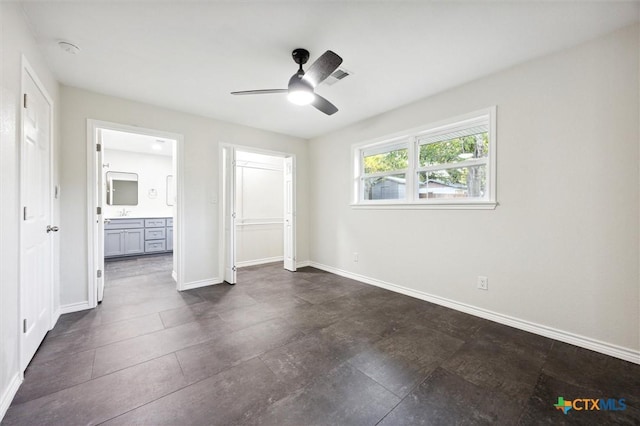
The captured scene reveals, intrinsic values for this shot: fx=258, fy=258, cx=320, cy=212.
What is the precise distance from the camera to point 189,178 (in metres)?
3.64

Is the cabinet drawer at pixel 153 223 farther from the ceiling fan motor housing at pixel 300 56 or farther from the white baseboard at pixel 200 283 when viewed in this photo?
the ceiling fan motor housing at pixel 300 56

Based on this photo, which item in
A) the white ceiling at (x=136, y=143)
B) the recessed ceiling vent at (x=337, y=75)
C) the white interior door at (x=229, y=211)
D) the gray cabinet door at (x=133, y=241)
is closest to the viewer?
the recessed ceiling vent at (x=337, y=75)

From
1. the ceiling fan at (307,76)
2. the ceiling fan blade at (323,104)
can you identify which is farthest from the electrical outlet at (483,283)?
the ceiling fan at (307,76)

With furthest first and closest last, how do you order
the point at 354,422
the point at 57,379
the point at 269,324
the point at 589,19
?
the point at 269,324, the point at 589,19, the point at 57,379, the point at 354,422

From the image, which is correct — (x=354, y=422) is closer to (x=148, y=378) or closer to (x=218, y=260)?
(x=148, y=378)

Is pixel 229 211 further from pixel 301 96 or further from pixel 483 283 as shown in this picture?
pixel 483 283

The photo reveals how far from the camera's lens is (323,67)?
6.51 feet

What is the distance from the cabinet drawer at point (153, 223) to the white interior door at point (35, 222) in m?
3.55

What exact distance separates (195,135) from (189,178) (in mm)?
629

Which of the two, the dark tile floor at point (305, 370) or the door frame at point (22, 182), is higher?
the door frame at point (22, 182)

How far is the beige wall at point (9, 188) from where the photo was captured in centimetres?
144

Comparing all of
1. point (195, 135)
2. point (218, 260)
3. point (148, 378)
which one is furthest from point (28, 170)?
point (218, 260)

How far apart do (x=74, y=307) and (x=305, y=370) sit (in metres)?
2.79

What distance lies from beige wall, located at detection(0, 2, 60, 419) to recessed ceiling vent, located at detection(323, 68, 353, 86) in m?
2.26
